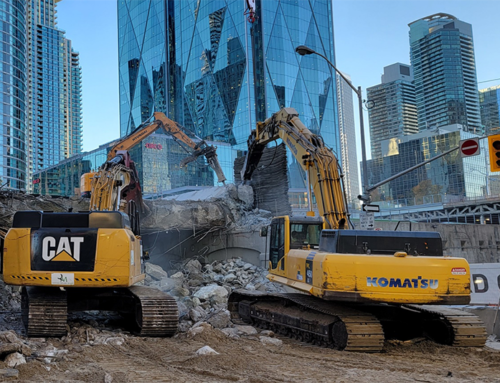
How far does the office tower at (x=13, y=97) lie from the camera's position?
102 metres

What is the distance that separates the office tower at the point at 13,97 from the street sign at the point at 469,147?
314ft

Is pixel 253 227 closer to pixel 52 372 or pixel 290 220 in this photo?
pixel 290 220

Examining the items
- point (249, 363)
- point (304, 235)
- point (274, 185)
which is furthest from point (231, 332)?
point (274, 185)

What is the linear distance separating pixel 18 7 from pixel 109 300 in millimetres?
111943

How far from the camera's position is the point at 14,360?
752cm

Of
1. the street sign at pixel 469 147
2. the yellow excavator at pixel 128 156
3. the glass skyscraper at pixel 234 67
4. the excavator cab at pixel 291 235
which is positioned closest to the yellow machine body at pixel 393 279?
the excavator cab at pixel 291 235

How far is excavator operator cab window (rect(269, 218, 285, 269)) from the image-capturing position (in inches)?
472

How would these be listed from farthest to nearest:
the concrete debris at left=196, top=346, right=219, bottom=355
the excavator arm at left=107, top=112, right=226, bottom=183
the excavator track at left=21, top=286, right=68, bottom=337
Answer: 1. the excavator arm at left=107, top=112, right=226, bottom=183
2. the excavator track at left=21, top=286, right=68, bottom=337
3. the concrete debris at left=196, top=346, right=219, bottom=355

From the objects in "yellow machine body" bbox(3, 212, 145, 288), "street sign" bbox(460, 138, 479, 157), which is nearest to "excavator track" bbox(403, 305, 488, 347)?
"yellow machine body" bbox(3, 212, 145, 288)

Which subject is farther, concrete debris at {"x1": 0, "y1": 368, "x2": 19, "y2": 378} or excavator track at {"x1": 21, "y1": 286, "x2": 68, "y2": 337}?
excavator track at {"x1": 21, "y1": 286, "x2": 68, "y2": 337}

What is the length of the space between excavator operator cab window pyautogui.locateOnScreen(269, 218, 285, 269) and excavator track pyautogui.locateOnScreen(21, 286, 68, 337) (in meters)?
4.41

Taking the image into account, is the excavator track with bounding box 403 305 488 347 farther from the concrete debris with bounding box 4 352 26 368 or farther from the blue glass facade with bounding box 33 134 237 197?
the blue glass facade with bounding box 33 134 237 197

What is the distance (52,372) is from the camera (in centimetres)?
722

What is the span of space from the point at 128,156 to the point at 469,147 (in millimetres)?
10592
